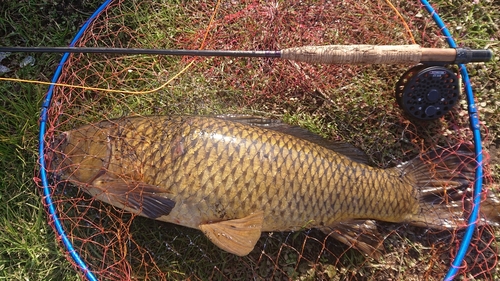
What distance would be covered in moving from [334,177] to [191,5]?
143 cm

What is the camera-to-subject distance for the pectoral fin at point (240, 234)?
1.94 m

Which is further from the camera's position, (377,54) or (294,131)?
(294,131)

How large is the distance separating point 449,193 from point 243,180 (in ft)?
3.69

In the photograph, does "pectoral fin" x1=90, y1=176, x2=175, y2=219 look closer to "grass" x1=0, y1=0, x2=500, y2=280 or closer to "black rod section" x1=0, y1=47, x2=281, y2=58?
"grass" x1=0, y1=0, x2=500, y2=280

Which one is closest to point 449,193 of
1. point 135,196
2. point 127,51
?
point 135,196

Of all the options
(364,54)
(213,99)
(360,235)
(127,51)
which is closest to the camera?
(127,51)

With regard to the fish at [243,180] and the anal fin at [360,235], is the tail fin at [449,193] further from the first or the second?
the anal fin at [360,235]

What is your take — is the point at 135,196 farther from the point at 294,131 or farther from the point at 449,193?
the point at 449,193

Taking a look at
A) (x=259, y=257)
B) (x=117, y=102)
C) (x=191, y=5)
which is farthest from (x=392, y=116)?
(x=117, y=102)

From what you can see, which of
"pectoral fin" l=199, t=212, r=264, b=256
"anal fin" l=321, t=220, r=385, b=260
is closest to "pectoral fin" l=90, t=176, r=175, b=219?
"pectoral fin" l=199, t=212, r=264, b=256

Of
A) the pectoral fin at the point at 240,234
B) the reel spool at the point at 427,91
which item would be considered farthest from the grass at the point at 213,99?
the pectoral fin at the point at 240,234

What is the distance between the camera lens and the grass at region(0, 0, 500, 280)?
7.54ft

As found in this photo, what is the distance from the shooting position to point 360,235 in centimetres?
215

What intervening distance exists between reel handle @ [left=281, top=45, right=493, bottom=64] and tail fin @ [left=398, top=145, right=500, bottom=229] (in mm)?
508
